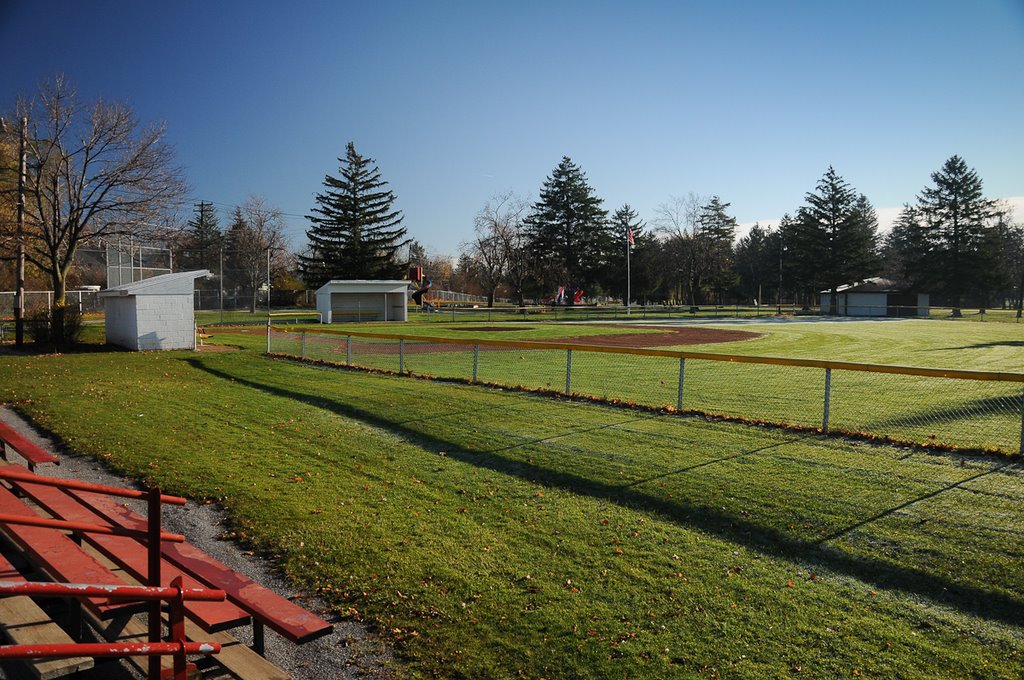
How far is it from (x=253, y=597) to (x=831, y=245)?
84.1 metres

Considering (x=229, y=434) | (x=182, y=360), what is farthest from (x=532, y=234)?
(x=229, y=434)

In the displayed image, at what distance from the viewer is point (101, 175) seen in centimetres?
2583

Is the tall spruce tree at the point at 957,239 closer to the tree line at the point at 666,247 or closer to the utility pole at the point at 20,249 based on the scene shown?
the tree line at the point at 666,247

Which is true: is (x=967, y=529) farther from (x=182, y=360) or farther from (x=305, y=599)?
(x=182, y=360)

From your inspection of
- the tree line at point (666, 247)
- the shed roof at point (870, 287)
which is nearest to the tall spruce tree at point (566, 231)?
the tree line at point (666, 247)

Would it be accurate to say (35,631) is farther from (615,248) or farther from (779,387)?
(615,248)

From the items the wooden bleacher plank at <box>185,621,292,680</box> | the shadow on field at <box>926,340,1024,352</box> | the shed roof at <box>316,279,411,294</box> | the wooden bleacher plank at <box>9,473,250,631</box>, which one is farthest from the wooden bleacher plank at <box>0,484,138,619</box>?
the shed roof at <box>316,279,411,294</box>

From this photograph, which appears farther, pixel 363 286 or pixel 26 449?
pixel 363 286

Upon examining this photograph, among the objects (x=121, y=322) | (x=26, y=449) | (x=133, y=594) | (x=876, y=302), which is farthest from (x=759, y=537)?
(x=876, y=302)

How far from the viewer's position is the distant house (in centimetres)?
6675

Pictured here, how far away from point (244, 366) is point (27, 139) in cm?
1627

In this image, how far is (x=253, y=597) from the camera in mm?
Answer: 3738

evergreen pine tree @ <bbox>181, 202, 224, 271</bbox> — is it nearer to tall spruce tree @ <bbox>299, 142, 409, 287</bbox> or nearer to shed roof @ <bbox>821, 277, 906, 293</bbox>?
tall spruce tree @ <bbox>299, 142, 409, 287</bbox>

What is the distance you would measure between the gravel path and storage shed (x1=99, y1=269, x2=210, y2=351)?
1871 cm
